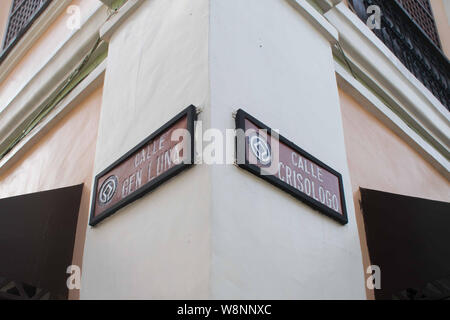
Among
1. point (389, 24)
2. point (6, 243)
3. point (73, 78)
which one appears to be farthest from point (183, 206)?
point (389, 24)

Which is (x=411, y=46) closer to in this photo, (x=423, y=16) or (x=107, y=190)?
(x=423, y=16)

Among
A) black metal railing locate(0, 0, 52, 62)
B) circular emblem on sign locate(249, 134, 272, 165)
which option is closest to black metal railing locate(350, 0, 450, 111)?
circular emblem on sign locate(249, 134, 272, 165)

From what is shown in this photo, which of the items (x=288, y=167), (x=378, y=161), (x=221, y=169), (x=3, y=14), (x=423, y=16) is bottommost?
(x=221, y=169)

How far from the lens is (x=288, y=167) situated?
3.53m

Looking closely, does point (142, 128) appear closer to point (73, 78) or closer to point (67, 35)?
point (73, 78)

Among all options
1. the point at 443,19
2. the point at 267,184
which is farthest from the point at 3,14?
the point at 267,184

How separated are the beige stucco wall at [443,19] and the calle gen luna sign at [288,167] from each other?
6192 millimetres

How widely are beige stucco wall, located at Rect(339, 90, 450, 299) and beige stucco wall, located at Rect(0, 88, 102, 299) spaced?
80.9 inches

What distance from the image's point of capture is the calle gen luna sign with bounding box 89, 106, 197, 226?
3.28 m

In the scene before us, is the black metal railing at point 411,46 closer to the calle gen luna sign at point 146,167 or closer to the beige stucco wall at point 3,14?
the calle gen luna sign at point 146,167

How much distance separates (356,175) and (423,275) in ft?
3.14

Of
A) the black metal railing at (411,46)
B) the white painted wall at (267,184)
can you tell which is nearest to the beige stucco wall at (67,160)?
the white painted wall at (267,184)

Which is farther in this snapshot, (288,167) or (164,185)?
(288,167)

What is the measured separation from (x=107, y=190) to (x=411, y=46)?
4.75 m
